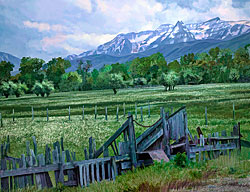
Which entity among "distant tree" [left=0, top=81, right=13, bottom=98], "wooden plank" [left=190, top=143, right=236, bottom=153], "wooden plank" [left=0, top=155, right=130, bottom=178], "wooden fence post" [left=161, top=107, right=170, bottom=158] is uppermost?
"distant tree" [left=0, top=81, right=13, bottom=98]

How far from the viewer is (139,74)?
10094cm

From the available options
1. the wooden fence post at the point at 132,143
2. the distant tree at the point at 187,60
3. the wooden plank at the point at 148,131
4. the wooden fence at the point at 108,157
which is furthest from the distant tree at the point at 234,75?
the wooden fence post at the point at 132,143

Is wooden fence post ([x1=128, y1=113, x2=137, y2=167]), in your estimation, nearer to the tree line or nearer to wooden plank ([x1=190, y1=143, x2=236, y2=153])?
wooden plank ([x1=190, y1=143, x2=236, y2=153])

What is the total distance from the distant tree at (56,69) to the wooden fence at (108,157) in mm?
81815

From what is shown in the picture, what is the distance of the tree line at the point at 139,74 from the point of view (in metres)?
64.4

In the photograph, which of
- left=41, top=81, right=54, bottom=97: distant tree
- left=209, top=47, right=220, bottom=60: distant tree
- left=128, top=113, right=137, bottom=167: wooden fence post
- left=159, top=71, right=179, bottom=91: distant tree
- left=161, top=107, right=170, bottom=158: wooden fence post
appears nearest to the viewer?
left=128, top=113, right=137, bottom=167: wooden fence post

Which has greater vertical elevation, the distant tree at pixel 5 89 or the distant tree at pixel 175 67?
the distant tree at pixel 175 67

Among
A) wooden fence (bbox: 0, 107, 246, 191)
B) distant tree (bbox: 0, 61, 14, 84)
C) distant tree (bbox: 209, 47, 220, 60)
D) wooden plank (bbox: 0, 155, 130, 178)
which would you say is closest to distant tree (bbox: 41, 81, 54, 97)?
distant tree (bbox: 0, 61, 14, 84)

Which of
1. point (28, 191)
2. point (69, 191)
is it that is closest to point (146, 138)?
point (69, 191)

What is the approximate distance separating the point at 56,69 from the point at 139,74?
26348 millimetres

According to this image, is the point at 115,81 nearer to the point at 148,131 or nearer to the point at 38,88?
the point at 38,88

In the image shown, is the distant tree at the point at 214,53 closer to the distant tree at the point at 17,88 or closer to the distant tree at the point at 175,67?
the distant tree at the point at 175,67

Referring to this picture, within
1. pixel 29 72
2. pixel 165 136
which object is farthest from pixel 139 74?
pixel 165 136

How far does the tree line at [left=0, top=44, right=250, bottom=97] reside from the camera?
211ft
